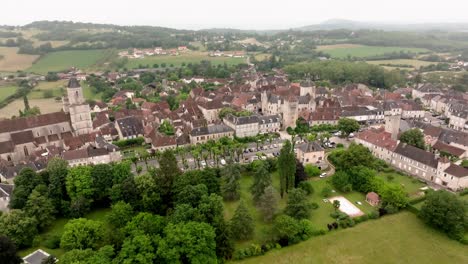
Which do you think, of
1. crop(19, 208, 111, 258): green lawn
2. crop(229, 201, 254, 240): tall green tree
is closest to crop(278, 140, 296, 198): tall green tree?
crop(229, 201, 254, 240): tall green tree

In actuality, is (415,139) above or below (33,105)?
above

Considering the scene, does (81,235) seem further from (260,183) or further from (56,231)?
(260,183)

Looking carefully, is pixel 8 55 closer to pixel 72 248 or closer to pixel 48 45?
pixel 48 45

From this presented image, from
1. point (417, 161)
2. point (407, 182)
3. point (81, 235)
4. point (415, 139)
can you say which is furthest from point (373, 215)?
point (81, 235)

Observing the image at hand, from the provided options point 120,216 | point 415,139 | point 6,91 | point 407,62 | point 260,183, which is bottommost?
point 120,216

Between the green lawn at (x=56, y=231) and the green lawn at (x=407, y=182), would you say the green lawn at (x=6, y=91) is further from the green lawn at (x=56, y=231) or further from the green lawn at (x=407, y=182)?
the green lawn at (x=407, y=182)

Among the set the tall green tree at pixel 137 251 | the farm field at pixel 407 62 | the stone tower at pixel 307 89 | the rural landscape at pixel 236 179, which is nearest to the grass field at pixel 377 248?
the rural landscape at pixel 236 179

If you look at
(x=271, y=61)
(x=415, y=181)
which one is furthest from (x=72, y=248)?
(x=271, y=61)
